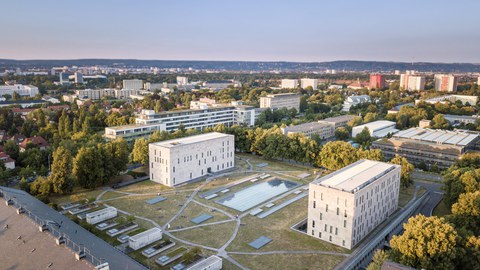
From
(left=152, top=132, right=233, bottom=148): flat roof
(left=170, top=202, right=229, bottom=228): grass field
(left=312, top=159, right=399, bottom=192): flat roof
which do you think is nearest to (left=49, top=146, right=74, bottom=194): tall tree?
(left=152, top=132, right=233, bottom=148): flat roof

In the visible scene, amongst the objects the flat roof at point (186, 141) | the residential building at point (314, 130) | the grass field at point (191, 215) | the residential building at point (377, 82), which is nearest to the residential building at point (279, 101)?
the residential building at point (314, 130)

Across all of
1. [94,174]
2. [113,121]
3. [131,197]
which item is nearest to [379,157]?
[131,197]

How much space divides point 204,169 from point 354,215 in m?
25.4

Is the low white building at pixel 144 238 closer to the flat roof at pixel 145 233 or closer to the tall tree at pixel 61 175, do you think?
the flat roof at pixel 145 233

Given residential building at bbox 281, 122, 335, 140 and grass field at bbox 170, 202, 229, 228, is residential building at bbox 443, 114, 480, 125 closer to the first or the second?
residential building at bbox 281, 122, 335, 140

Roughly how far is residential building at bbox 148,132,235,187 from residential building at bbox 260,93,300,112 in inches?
2196

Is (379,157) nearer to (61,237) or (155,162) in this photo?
(155,162)

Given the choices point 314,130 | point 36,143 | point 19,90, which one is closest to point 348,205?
point 314,130

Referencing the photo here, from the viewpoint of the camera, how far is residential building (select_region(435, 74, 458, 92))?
15338 centimetres

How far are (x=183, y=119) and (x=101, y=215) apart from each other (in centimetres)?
4423

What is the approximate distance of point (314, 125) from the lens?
7875 cm

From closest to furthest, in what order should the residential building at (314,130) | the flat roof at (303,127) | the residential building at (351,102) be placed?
the residential building at (314,130) < the flat roof at (303,127) < the residential building at (351,102)

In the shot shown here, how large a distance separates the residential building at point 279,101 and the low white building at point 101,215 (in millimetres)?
76171

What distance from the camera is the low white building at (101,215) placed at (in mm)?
35188
